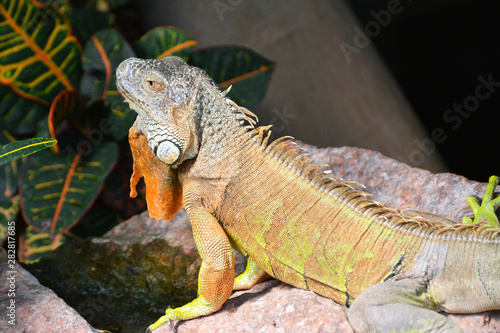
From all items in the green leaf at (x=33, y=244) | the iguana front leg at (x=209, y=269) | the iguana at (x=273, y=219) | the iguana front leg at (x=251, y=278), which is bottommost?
the green leaf at (x=33, y=244)

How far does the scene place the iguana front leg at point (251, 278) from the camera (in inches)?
107

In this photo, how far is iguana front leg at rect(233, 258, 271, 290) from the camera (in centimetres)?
271

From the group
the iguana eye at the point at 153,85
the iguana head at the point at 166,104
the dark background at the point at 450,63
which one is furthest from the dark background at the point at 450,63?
the iguana eye at the point at 153,85

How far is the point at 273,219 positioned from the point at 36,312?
130 cm

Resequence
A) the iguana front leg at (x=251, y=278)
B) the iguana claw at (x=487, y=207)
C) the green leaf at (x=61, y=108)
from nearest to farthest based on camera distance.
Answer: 1. the iguana claw at (x=487, y=207)
2. the iguana front leg at (x=251, y=278)
3. the green leaf at (x=61, y=108)

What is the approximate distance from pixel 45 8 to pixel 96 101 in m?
0.81

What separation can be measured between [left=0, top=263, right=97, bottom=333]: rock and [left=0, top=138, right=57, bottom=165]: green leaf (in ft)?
2.48

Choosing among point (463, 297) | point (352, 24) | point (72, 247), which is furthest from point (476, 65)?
point (72, 247)

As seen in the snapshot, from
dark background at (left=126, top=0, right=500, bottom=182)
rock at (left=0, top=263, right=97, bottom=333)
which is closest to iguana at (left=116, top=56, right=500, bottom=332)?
rock at (left=0, top=263, right=97, bottom=333)

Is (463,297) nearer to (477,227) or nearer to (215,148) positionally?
Result: (477,227)

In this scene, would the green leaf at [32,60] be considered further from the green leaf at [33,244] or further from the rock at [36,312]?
the rock at [36,312]

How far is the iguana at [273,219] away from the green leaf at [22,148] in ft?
1.47

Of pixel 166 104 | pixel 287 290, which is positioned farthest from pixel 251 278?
pixel 166 104

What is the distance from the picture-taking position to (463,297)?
203 cm
